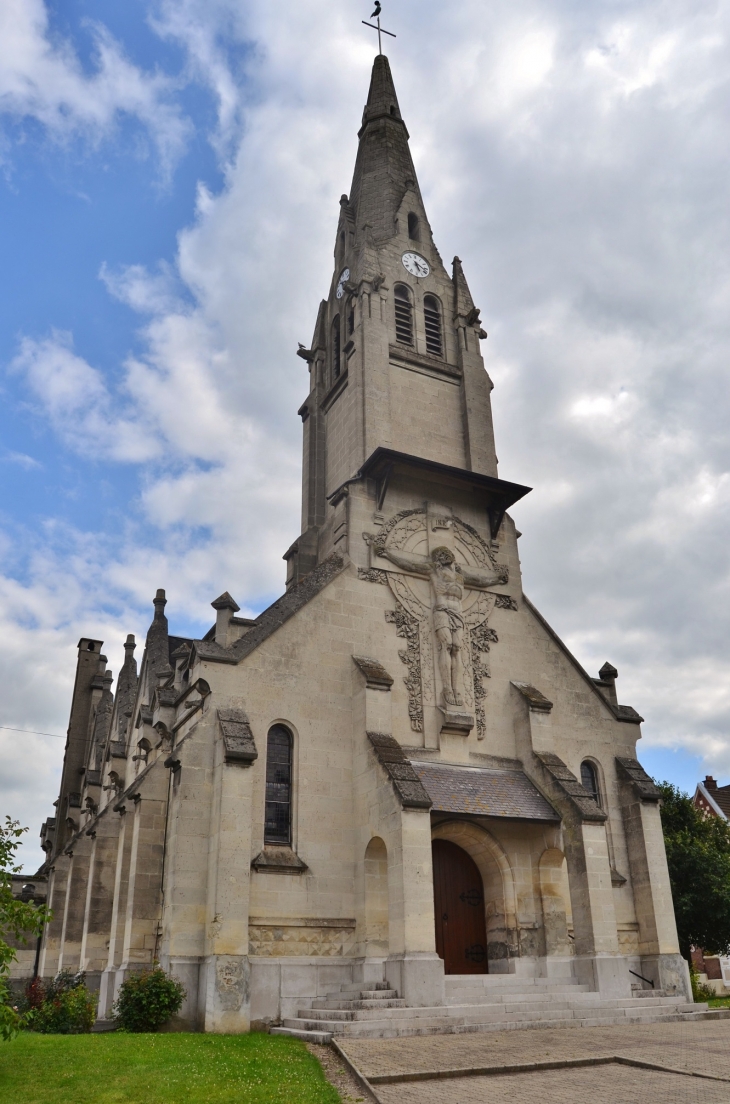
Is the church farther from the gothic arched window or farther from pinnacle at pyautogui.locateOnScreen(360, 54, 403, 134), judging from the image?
pinnacle at pyautogui.locateOnScreen(360, 54, 403, 134)

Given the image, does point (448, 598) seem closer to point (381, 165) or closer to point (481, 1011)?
point (481, 1011)

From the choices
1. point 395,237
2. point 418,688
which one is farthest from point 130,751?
point 395,237

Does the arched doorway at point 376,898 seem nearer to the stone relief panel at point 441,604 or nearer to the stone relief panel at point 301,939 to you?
the stone relief panel at point 301,939

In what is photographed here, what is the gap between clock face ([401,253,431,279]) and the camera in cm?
3020

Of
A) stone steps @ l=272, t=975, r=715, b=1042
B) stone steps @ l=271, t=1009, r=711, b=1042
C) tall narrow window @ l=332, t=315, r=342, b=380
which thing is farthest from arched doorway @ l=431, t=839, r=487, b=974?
tall narrow window @ l=332, t=315, r=342, b=380

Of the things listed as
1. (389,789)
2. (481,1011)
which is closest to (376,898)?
(389,789)

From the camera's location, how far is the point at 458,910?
69.1ft

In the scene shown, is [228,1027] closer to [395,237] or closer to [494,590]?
[494,590]

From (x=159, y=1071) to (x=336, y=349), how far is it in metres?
23.8

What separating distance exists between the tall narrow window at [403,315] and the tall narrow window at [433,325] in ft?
2.29

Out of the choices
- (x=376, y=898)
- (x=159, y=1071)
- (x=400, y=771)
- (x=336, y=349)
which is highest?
(x=336, y=349)

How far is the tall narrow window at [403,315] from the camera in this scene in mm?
28938

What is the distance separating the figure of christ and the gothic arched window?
453 cm

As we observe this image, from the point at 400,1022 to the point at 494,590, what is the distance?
1263 cm
